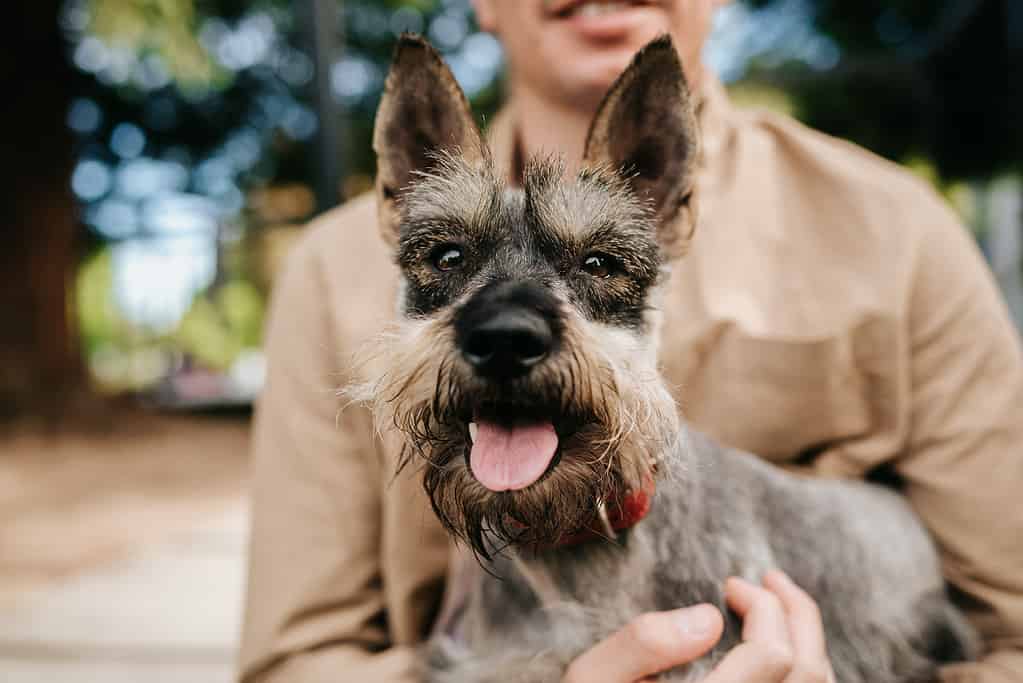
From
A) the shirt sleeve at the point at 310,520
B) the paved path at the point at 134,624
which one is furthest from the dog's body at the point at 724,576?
the paved path at the point at 134,624

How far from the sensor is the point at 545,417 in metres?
1.49

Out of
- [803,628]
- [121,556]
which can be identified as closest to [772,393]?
[803,628]

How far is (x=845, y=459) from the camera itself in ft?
7.59

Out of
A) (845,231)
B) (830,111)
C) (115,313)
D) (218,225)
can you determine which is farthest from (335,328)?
(115,313)

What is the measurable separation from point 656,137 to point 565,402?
66cm

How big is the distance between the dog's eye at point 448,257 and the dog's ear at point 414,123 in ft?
0.50

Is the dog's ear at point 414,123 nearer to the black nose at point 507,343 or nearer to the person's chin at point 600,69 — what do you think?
the black nose at point 507,343

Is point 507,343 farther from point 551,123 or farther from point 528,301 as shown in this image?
point 551,123

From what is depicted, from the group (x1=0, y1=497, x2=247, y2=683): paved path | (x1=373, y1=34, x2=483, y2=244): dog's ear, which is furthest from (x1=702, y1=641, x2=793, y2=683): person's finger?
(x1=0, y1=497, x2=247, y2=683): paved path

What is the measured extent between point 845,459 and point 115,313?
→ 14098 millimetres

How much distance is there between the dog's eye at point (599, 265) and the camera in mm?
1681

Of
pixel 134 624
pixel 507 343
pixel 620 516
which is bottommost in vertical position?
pixel 134 624

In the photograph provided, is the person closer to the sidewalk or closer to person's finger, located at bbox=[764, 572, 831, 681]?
person's finger, located at bbox=[764, 572, 831, 681]

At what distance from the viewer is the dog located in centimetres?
149
